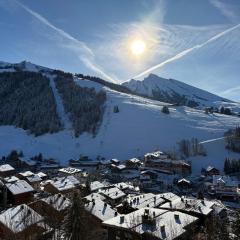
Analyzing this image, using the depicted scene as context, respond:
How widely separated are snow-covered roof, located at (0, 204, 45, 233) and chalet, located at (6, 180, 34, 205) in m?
18.7

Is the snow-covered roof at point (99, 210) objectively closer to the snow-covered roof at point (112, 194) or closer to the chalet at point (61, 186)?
the snow-covered roof at point (112, 194)

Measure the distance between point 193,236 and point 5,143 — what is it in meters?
157

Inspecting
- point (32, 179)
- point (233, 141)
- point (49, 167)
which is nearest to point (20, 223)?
point (32, 179)

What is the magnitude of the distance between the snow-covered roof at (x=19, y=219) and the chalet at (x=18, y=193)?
18740 millimetres

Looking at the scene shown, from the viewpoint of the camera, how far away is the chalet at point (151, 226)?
36.2 metres

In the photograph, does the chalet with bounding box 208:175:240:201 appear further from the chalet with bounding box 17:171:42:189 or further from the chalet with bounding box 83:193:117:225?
the chalet with bounding box 83:193:117:225

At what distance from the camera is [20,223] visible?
1663 inches

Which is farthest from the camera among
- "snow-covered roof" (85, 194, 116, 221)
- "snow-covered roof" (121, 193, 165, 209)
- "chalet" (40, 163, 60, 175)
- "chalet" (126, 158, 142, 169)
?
"chalet" (40, 163, 60, 175)

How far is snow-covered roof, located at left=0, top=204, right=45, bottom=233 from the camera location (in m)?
40.7

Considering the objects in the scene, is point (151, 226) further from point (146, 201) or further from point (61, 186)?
point (61, 186)

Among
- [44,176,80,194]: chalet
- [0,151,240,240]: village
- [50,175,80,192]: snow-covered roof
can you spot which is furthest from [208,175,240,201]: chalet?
[44,176,80,194]: chalet

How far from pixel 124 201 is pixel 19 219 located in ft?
64.0

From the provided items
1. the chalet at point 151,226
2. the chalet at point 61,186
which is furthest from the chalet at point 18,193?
the chalet at point 151,226

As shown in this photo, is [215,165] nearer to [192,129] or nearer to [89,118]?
[192,129]
